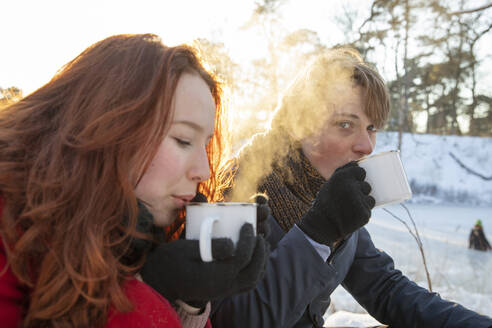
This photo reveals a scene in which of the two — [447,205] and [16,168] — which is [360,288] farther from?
[447,205]

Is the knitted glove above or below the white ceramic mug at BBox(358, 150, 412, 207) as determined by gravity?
below

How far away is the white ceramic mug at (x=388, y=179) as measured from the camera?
1291 mm

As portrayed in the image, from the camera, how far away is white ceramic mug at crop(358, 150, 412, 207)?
1.29 meters

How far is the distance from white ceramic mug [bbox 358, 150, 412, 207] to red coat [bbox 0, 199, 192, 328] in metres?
0.86

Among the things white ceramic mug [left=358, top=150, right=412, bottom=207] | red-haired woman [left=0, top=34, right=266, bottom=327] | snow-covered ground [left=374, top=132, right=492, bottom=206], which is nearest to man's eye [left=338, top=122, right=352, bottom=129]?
white ceramic mug [left=358, top=150, right=412, bottom=207]

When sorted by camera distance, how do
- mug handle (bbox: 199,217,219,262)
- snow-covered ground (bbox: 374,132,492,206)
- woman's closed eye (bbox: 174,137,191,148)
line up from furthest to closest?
snow-covered ground (bbox: 374,132,492,206), woman's closed eye (bbox: 174,137,191,148), mug handle (bbox: 199,217,219,262)

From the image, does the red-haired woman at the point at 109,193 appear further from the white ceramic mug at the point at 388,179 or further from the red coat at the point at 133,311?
the white ceramic mug at the point at 388,179

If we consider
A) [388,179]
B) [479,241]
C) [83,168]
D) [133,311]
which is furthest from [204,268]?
[479,241]

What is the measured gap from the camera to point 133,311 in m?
0.81

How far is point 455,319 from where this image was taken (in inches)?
55.7

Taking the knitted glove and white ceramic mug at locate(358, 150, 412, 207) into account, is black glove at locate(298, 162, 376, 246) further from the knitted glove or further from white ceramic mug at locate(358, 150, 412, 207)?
the knitted glove

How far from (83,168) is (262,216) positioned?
0.57m

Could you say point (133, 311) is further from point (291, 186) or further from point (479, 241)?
point (479, 241)

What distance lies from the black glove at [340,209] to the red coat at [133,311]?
60 cm
